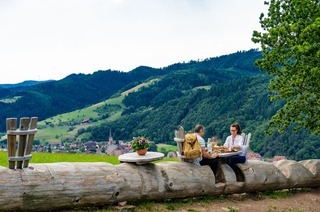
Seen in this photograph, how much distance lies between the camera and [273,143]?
128 meters

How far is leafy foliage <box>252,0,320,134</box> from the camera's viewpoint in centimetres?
1667

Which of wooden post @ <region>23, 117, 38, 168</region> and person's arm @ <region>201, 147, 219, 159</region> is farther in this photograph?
person's arm @ <region>201, 147, 219, 159</region>

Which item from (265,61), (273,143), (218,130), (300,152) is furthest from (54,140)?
(265,61)

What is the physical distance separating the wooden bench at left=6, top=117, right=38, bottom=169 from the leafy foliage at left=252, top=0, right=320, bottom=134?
989 centimetres

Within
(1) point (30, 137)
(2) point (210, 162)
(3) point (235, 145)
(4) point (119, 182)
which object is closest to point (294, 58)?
(3) point (235, 145)

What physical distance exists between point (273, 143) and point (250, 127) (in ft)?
63.9

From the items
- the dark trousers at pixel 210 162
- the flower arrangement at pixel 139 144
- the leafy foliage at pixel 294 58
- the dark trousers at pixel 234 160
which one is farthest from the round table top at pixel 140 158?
the leafy foliage at pixel 294 58

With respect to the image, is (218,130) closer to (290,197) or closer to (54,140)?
(54,140)

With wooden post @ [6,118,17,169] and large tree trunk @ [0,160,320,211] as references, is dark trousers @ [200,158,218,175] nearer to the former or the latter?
large tree trunk @ [0,160,320,211]

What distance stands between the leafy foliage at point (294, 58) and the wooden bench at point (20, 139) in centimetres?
989

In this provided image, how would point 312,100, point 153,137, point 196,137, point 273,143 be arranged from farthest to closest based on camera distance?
point 153,137, point 273,143, point 312,100, point 196,137

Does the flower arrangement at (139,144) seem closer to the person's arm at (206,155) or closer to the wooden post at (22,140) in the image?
the person's arm at (206,155)

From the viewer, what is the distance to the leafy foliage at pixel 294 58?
656 inches

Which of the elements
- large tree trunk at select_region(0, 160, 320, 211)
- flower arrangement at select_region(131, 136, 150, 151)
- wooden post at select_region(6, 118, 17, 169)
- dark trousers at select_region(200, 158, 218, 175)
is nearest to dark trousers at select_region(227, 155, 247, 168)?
large tree trunk at select_region(0, 160, 320, 211)
